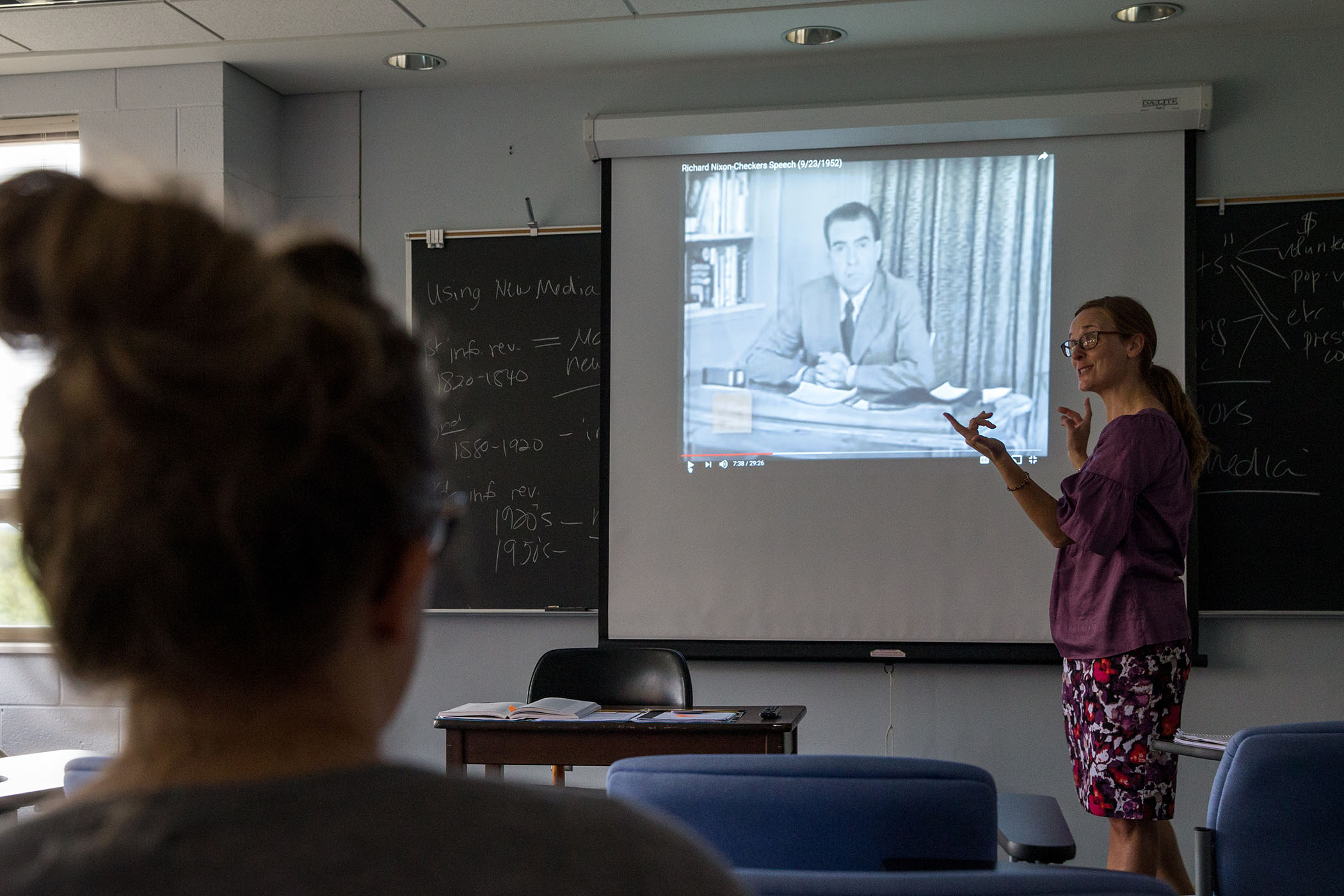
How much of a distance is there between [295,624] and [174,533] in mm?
59

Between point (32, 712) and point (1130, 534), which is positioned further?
point (32, 712)

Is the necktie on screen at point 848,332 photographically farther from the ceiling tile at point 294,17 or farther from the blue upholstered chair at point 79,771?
the blue upholstered chair at point 79,771

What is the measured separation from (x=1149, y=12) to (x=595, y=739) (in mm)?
2729

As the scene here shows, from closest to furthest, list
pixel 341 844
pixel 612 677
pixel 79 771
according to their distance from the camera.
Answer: pixel 341 844, pixel 79 771, pixel 612 677

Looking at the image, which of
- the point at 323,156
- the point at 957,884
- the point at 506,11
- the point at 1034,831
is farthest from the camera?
the point at 323,156

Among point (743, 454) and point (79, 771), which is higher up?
point (743, 454)

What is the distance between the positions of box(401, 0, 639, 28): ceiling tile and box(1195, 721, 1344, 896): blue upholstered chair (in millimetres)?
2753

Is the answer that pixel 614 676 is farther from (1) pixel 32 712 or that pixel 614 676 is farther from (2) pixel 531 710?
(1) pixel 32 712

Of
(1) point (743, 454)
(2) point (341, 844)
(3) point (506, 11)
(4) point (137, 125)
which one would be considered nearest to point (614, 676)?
(1) point (743, 454)

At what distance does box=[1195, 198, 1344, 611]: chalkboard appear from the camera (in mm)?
3602

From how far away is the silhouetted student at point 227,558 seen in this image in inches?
16.2

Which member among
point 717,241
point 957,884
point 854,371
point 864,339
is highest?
point 717,241

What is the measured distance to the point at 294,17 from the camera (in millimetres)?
3588

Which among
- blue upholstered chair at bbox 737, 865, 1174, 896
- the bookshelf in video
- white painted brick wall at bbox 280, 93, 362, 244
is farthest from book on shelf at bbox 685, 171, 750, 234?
blue upholstered chair at bbox 737, 865, 1174, 896
